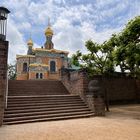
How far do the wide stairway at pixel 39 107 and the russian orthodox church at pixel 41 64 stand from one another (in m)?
24.0

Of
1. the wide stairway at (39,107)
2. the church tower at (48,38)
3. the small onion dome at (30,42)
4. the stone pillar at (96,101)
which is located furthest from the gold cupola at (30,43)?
the stone pillar at (96,101)

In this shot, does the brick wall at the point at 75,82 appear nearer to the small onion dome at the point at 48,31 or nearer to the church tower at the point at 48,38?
the church tower at the point at 48,38

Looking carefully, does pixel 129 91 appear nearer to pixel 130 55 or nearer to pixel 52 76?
pixel 130 55

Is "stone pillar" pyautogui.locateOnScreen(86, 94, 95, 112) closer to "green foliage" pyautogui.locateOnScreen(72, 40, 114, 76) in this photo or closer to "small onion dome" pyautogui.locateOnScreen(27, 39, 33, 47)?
"green foliage" pyautogui.locateOnScreen(72, 40, 114, 76)

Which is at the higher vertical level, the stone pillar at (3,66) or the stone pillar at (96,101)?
the stone pillar at (3,66)

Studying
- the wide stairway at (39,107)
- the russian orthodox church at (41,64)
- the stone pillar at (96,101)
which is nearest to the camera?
the wide stairway at (39,107)

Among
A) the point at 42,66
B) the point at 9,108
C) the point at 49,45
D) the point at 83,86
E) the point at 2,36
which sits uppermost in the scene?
the point at 49,45

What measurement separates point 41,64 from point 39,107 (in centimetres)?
2868

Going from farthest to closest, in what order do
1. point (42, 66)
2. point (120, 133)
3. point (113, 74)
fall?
point (42, 66) < point (113, 74) < point (120, 133)

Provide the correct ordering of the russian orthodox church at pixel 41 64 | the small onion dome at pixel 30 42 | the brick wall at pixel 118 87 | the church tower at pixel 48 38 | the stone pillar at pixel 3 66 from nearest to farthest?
the stone pillar at pixel 3 66, the brick wall at pixel 118 87, the russian orthodox church at pixel 41 64, the church tower at pixel 48 38, the small onion dome at pixel 30 42

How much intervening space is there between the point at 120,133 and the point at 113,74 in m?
12.7

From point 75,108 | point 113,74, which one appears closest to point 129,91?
point 113,74

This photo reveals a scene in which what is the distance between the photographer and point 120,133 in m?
7.08

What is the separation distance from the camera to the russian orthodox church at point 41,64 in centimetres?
3847
